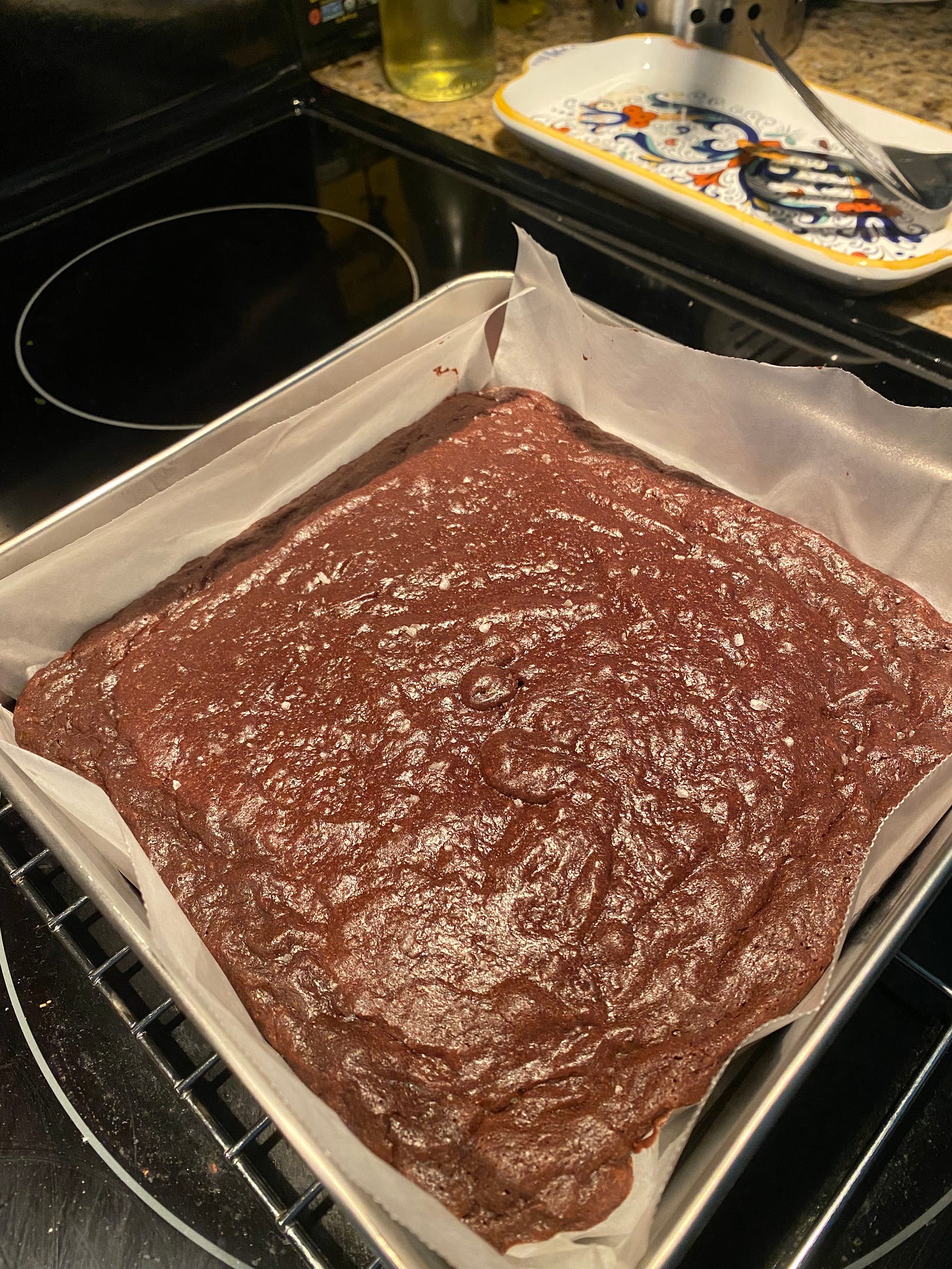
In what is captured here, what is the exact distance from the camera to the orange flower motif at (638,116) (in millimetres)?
1849

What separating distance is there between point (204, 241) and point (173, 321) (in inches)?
10.9

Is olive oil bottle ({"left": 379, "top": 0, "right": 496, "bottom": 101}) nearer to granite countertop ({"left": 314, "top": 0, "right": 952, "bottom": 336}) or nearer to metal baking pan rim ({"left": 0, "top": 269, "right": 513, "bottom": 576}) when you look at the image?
granite countertop ({"left": 314, "top": 0, "right": 952, "bottom": 336})

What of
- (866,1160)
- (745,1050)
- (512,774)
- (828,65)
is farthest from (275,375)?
(828,65)

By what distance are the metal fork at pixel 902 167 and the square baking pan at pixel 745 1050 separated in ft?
3.52

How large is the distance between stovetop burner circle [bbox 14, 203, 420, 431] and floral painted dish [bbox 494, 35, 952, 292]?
451mm

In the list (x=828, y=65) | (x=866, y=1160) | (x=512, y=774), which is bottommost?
(x=866, y=1160)

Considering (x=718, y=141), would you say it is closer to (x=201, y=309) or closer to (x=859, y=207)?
(x=859, y=207)

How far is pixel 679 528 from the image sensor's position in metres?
1.23

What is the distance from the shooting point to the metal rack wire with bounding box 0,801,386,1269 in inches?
32.5

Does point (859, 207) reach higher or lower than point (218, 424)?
higher

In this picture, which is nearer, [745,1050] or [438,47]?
[745,1050]

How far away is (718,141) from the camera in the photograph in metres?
1.82

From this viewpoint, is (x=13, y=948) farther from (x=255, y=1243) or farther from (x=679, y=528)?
(x=679, y=528)

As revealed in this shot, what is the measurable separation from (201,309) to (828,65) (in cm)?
165
